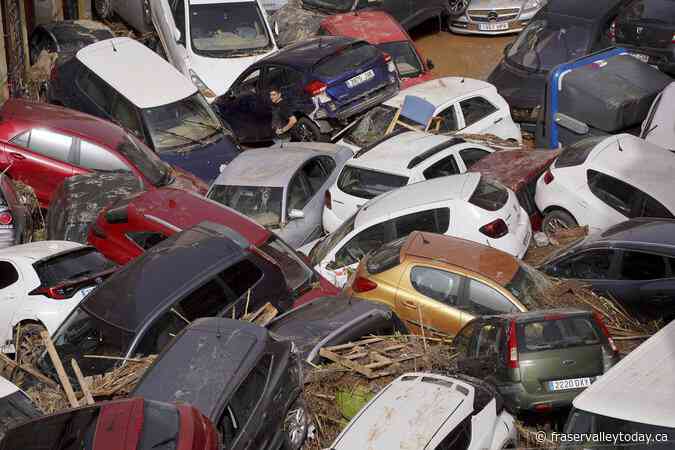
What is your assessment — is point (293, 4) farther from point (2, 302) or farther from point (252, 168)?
point (2, 302)

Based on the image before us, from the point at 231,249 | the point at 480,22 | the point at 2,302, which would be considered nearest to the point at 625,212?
the point at 231,249

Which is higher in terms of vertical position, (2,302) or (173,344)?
(173,344)

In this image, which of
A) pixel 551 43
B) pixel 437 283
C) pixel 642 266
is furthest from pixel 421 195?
pixel 551 43

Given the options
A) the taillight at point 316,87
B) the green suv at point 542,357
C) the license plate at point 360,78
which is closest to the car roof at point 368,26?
the license plate at point 360,78

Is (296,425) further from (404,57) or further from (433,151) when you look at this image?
(404,57)

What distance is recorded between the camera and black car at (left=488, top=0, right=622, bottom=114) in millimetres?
18281

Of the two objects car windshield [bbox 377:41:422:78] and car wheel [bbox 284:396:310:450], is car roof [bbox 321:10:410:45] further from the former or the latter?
car wheel [bbox 284:396:310:450]

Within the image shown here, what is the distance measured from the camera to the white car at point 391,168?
14.4 meters

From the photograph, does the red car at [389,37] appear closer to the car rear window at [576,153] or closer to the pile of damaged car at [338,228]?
the pile of damaged car at [338,228]

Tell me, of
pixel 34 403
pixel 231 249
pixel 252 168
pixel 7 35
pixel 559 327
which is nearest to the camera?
pixel 34 403

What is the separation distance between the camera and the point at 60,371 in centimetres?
953

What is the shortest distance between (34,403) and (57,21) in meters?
13.7

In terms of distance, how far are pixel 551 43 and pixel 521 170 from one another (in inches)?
186

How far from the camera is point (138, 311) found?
33.0ft
